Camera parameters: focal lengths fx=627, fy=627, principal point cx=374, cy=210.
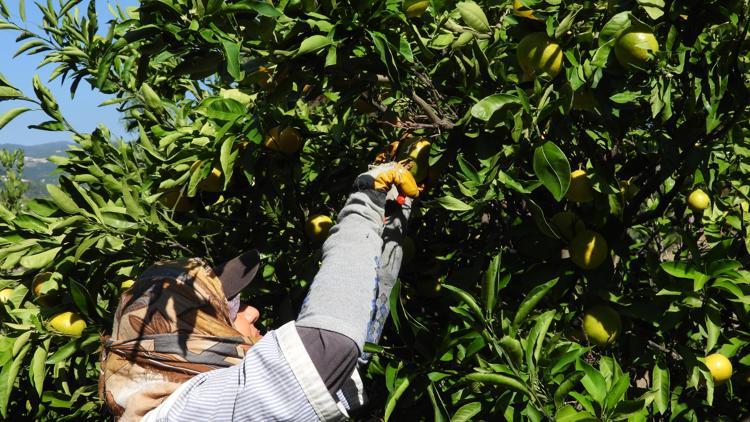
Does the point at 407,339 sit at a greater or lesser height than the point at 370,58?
lesser

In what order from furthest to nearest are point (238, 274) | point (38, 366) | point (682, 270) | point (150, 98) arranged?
point (150, 98) → point (38, 366) → point (238, 274) → point (682, 270)

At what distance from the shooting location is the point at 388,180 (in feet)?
5.04

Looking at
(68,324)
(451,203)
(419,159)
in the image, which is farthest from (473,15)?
(68,324)

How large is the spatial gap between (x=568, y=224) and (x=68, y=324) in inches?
58.7

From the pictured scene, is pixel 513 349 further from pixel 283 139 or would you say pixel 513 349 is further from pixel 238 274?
pixel 283 139

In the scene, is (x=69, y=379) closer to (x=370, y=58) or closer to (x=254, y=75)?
(x=254, y=75)

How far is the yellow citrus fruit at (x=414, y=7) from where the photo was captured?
1497 mm

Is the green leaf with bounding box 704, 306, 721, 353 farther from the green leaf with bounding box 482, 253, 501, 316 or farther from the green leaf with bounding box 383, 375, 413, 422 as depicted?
the green leaf with bounding box 383, 375, 413, 422

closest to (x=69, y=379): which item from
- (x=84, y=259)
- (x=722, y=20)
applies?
(x=84, y=259)

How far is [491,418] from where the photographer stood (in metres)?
1.45

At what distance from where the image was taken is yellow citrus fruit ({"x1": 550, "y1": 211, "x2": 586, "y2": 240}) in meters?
1.72

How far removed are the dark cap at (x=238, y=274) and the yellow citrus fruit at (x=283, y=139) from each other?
0.37m

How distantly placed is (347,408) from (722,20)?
3.81ft

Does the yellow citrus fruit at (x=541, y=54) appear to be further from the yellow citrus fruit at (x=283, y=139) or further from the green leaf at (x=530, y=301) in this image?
the yellow citrus fruit at (x=283, y=139)
